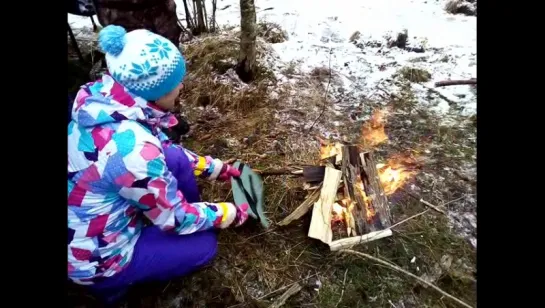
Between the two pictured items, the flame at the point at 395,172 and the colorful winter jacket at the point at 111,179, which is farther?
the flame at the point at 395,172

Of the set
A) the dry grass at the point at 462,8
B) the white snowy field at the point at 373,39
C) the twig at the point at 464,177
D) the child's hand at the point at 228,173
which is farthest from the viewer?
the dry grass at the point at 462,8

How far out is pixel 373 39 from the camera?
16.9ft

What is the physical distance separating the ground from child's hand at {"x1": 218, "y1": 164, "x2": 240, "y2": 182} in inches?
10.8

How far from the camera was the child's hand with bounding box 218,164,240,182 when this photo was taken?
2816mm

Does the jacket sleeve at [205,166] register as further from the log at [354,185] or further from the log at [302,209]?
the log at [354,185]

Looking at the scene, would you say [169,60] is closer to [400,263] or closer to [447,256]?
[400,263]

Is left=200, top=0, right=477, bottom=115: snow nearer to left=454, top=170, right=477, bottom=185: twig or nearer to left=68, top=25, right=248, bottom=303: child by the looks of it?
left=454, top=170, right=477, bottom=185: twig

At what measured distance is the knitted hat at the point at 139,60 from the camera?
6.07 ft

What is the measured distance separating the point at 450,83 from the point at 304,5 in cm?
272

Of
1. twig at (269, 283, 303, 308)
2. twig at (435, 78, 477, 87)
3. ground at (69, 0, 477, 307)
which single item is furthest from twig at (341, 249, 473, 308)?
twig at (435, 78, 477, 87)

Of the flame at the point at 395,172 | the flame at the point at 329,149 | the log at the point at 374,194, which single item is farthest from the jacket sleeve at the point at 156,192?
the flame at the point at 395,172

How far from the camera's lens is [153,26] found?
317 centimetres

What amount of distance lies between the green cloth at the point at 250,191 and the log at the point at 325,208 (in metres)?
0.34
